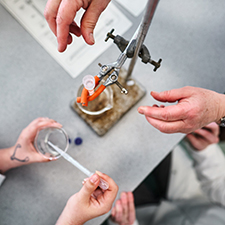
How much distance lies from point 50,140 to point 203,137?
0.73 meters

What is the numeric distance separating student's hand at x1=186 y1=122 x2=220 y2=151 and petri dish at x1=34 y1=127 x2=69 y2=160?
598 millimetres

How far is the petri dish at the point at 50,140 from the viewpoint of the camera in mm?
716

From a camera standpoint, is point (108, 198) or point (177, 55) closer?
point (108, 198)

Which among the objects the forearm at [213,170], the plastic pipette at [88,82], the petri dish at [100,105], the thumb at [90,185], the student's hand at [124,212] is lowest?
the forearm at [213,170]

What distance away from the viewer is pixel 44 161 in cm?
70

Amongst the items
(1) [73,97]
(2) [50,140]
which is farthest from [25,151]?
(1) [73,97]

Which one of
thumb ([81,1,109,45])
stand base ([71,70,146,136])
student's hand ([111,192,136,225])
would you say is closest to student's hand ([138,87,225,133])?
stand base ([71,70,146,136])

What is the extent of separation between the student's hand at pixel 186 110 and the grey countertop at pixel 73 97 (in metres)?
0.20

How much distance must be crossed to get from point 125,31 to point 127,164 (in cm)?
57

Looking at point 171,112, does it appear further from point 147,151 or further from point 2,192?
point 2,192

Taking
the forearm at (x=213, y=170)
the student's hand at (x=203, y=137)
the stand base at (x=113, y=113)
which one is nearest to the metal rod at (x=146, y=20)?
the stand base at (x=113, y=113)

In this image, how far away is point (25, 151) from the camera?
70 cm

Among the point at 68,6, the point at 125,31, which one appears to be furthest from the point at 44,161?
the point at 125,31

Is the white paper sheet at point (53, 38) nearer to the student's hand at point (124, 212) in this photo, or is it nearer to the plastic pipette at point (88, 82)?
the plastic pipette at point (88, 82)
